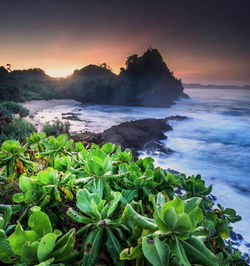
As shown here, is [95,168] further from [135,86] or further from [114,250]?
[135,86]

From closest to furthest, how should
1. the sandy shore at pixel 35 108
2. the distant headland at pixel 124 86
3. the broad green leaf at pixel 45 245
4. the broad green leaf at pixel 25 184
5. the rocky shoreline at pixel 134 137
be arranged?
the broad green leaf at pixel 45 245 → the broad green leaf at pixel 25 184 → the rocky shoreline at pixel 134 137 → the sandy shore at pixel 35 108 → the distant headland at pixel 124 86

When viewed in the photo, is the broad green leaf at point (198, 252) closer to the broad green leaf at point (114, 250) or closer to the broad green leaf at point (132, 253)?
the broad green leaf at point (132, 253)

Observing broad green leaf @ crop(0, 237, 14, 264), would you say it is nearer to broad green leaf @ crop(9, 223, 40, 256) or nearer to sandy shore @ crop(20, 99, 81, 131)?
broad green leaf @ crop(9, 223, 40, 256)

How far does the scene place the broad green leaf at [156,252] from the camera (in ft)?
1.54

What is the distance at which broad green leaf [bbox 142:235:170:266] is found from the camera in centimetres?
47

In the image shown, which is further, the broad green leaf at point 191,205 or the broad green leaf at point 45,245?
the broad green leaf at point 191,205

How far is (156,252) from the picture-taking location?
1.58ft

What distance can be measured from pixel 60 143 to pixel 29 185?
59 centimetres

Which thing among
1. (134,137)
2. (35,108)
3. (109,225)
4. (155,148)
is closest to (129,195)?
(109,225)

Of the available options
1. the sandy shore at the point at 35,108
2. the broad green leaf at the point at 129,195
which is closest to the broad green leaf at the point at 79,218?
the broad green leaf at the point at 129,195

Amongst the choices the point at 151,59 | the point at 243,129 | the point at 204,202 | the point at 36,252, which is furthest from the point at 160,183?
the point at 151,59

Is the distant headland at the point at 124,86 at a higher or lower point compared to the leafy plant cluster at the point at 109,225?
higher

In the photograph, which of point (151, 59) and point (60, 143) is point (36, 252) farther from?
point (151, 59)

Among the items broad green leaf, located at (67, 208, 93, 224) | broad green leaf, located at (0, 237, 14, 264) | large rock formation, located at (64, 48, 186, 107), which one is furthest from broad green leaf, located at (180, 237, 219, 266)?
large rock formation, located at (64, 48, 186, 107)
